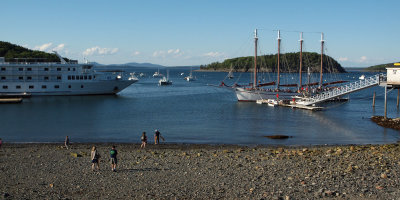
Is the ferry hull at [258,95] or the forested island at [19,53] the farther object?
the forested island at [19,53]

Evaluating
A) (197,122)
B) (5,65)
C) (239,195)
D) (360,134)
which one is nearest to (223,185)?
(239,195)

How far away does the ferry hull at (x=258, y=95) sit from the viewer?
68562mm

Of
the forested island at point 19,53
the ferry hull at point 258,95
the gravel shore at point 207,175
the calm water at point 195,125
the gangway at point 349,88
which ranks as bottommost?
the calm water at point 195,125

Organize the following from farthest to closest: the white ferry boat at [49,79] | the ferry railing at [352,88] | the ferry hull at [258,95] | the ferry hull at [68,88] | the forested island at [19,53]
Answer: the forested island at [19,53] → the ferry hull at [68,88] → the white ferry boat at [49,79] → the ferry hull at [258,95] → the ferry railing at [352,88]

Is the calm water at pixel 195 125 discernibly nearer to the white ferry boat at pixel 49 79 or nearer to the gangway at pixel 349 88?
the gangway at pixel 349 88

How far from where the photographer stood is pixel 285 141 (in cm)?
3180

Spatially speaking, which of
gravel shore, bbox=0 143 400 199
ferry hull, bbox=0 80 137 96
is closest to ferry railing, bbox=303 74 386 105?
gravel shore, bbox=0 143 400 199

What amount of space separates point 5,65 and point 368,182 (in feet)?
255

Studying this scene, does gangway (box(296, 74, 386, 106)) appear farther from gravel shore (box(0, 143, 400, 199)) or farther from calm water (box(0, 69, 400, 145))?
gravel shore (box(0, 143, 400, 199))

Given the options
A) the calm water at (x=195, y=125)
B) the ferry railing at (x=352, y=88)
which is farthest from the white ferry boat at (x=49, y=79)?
Result: the ferry railing at (x=352, y=88)

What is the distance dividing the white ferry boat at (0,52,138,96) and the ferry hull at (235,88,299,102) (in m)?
29.8

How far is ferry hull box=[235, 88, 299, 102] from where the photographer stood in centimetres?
6856

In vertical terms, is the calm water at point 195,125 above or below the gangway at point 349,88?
below

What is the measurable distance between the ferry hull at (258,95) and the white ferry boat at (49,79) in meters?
29.8
